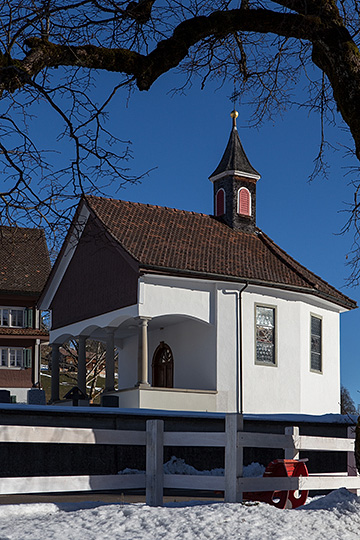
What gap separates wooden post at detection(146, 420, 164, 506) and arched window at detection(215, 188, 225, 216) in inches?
857

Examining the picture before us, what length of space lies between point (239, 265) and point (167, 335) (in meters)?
3.76

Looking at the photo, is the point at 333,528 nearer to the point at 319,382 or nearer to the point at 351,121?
the point at 351,121

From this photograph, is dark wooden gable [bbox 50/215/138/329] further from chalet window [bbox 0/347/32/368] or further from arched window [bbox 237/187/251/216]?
chalet window [bbox 0/347/32/368]

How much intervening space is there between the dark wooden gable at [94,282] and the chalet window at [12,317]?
12.4 m

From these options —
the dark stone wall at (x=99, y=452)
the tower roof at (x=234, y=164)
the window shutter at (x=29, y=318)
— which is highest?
the tower roof at (x=234, y=164)

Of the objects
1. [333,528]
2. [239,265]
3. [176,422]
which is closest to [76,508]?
[333,528]

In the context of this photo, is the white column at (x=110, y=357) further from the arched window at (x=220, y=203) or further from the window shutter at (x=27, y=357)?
the window shutter at (x=27, y=357)

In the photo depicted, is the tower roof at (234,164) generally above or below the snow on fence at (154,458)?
above

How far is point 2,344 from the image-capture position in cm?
4372

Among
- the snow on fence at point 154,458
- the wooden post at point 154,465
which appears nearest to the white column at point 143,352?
the snow on fence at point 154,458

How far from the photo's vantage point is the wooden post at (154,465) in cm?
981

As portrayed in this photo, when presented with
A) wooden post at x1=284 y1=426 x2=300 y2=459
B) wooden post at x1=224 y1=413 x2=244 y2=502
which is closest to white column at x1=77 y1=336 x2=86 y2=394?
wooden post at x1=284 y1=426 x2=300 y2=459

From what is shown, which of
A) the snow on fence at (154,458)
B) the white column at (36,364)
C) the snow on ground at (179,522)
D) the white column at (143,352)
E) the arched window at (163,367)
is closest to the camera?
the snow on ground at (179,522)

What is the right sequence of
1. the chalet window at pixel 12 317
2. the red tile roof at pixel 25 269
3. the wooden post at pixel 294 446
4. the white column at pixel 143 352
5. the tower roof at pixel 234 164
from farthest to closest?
1. the chalet window at pixel 12 317
2. the red tile roof at pixel 25 269
3. the tower roof at pixel 234 164
4. the white column at pixel 143 352
5. the wooden post at pixel 294 446
